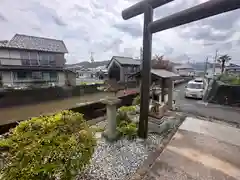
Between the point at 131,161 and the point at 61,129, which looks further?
the point at 131,161

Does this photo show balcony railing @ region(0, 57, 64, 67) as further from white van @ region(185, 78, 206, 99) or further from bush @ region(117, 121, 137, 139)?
bush @ region(117, 121, 137, 139)

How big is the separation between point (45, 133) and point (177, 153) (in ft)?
9.57

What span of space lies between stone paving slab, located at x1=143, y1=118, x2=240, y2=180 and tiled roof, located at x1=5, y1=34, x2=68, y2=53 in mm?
17510

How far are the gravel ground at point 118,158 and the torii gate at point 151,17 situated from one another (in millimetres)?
418

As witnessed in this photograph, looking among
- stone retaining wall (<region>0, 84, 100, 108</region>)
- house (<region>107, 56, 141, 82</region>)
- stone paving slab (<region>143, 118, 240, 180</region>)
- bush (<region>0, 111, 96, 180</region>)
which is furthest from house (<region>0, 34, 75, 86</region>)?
stone paving slab (<region>143, 118, 240, 180</region>)

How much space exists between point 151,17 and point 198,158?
3550 millimetres

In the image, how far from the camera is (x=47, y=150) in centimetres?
188

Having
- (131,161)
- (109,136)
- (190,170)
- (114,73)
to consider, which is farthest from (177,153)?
(114,73)

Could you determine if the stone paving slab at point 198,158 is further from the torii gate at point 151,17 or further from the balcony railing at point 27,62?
the balcony railing at point 27,62

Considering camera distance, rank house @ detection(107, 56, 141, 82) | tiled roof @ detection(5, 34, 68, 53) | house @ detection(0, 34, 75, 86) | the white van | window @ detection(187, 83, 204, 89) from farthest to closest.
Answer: house @ detection(107, 56, 141, 82) < tiled roof @ detection(5, 34, 68, 53) < house @ detection(0, 34, 75, 86) < window @ detection(187, 83, 204, 89) < the white van

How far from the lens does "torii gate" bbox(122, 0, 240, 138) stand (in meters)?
2.36

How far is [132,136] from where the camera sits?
3.97 metres

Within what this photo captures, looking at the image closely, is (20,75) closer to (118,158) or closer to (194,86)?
(118,158)

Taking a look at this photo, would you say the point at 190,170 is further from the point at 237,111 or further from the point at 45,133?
the point at 237,111
